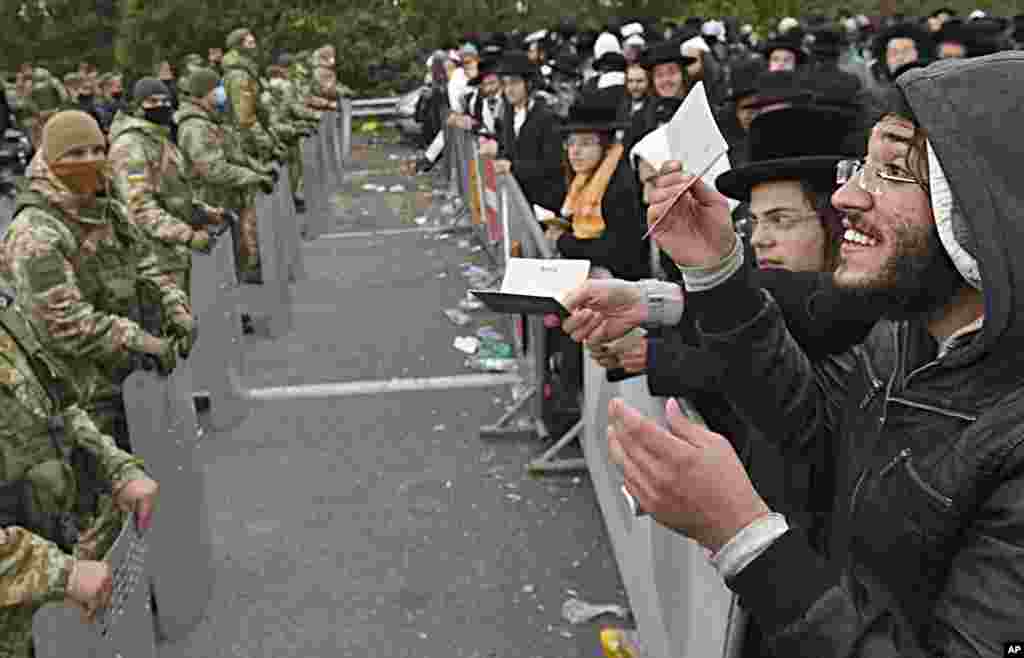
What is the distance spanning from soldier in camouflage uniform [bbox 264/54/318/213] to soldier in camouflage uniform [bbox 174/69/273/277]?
2.76m

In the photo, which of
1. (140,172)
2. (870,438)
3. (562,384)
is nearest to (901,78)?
(870,438)

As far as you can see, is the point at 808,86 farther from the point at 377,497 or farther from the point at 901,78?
the point at 901,78

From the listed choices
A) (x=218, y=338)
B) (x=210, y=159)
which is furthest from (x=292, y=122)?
(x=218, y=338)

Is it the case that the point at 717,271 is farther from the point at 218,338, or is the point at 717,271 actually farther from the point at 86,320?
the point at 218,338

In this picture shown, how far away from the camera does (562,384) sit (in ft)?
19.3

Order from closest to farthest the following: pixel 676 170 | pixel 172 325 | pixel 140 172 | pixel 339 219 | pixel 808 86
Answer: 1. pixel 676 170
2. pixel 172 325
3. pixel 808 86
4. pixel 140 172
5. pixel 339 219

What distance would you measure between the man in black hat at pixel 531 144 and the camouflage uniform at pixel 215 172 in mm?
2097

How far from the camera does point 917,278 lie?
156 centimetres

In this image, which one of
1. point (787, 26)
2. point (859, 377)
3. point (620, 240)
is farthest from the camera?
point (787, 26)

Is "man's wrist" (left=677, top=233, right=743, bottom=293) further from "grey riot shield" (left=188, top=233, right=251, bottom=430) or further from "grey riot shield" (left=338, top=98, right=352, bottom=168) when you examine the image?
"grey riot shield" (left=338, top=98, right=352, bottom=168)

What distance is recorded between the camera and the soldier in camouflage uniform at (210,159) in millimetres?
7863

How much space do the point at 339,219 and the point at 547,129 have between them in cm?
631

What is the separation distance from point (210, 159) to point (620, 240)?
13.1 feet

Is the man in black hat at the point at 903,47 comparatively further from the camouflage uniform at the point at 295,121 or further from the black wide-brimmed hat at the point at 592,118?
the camouflage uniform at the point at 295,121
